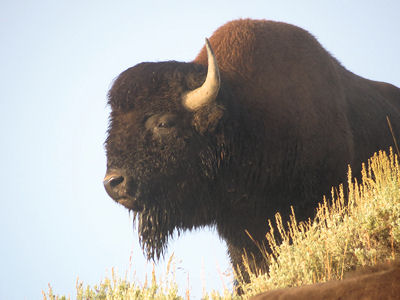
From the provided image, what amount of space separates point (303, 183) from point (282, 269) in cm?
141

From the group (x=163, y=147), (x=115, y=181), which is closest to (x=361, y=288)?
(x=115, y=181)

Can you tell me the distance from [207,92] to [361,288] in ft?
11.2

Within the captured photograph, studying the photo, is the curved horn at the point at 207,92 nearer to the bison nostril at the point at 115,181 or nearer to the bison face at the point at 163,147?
the bison face at the point at 163,147

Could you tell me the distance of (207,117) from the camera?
18.1 feet

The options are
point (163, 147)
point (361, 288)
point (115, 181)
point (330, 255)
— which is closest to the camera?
point (361, 288)

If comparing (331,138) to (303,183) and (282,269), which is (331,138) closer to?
(303,183)

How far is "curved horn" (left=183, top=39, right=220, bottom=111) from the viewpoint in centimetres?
537

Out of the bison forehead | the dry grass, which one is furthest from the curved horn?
the dry grass

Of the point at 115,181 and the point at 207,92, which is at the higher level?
the point at 207,92

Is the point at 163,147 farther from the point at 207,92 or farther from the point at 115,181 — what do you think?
the point at 207,92

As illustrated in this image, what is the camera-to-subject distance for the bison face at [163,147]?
5234 millimetres

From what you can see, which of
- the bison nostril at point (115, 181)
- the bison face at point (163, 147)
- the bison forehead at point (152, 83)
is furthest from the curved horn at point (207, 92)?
the bison nostril at point (115, 181)

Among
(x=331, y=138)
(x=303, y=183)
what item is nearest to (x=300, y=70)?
(x=331, y=138)

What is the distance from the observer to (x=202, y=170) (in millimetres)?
5555
